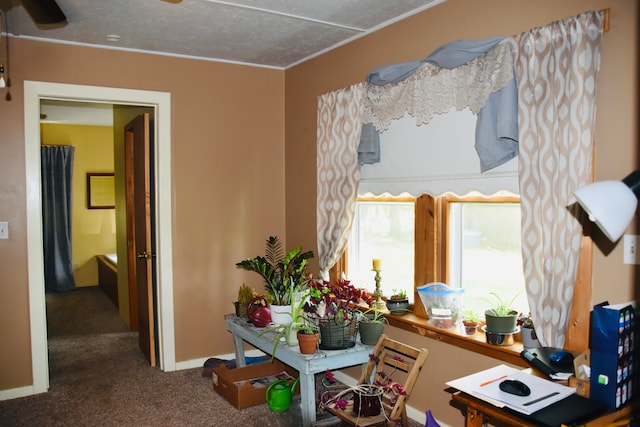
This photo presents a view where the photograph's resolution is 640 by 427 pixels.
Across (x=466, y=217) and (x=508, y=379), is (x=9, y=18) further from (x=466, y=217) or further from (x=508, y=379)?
(x=508, y=379)

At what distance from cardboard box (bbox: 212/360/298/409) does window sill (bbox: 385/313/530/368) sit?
89 cm

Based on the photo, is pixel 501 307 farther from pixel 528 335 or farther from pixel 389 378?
pixel 389 378

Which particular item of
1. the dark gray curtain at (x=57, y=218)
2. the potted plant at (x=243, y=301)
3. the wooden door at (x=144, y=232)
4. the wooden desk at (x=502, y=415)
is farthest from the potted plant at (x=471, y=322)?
the dark gray curtain at (x=57, y=218)

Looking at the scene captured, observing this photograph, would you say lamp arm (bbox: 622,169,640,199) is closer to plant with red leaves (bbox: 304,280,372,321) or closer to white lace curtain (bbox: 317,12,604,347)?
white lace curtain (bbox: 317,12,604,347)

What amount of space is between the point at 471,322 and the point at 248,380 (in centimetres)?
155

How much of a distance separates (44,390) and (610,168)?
3814 millimetres

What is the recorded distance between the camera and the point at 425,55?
3012 mm

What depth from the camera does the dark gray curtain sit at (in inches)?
297

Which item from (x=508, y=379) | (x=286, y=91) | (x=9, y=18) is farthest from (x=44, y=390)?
(x=508, y=379)

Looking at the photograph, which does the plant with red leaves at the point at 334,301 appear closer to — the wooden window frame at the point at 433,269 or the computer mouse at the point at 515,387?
the wooden window frame at the point at 433,269

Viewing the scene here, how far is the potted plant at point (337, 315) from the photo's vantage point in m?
3.02

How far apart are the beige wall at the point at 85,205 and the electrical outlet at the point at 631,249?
7452 mm

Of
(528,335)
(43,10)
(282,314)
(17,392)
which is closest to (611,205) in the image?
(528,335)

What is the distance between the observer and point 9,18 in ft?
10.5
